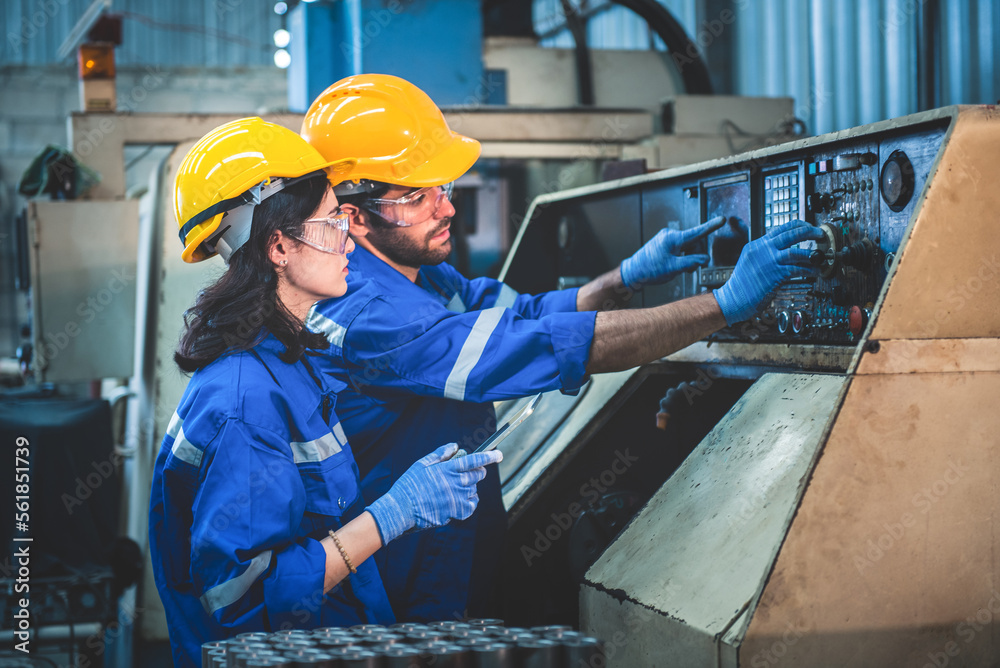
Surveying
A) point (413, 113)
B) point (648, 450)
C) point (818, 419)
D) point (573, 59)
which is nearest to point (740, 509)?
point (818, 419)

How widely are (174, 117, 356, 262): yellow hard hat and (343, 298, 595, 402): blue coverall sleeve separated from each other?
0.26m

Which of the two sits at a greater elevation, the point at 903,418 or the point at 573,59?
the point at 573,59

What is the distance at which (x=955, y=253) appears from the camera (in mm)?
1253

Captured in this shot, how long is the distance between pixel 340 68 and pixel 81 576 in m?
2.08

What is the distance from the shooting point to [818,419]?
51.1 inches

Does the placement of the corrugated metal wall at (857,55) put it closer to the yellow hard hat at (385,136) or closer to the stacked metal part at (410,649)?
the yellow hard hat at (385,136)

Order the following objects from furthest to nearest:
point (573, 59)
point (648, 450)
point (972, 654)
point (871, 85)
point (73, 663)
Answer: point (573, 59) → point (871, 85) → point (73, 663) → point (648, 450) → point (972, 654)

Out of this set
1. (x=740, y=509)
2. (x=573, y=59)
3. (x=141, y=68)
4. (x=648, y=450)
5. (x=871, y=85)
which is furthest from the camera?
(x=141, y=68)

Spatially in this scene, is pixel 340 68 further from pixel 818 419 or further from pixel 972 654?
pixel 972 654

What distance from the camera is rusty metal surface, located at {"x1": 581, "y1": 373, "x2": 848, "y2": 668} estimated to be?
1.22m

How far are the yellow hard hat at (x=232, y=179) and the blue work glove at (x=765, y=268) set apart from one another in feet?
2.37

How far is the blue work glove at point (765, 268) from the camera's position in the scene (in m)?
1.44

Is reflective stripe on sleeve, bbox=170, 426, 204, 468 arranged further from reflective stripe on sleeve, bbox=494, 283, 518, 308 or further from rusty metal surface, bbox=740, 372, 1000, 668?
reflective stripe on sleeve, bbox=494, 283, 518, 308

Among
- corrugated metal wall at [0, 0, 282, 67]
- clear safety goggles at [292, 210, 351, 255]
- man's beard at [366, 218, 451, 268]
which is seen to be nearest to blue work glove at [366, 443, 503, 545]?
clear safety goggles at [292, 210, 351, 255]
